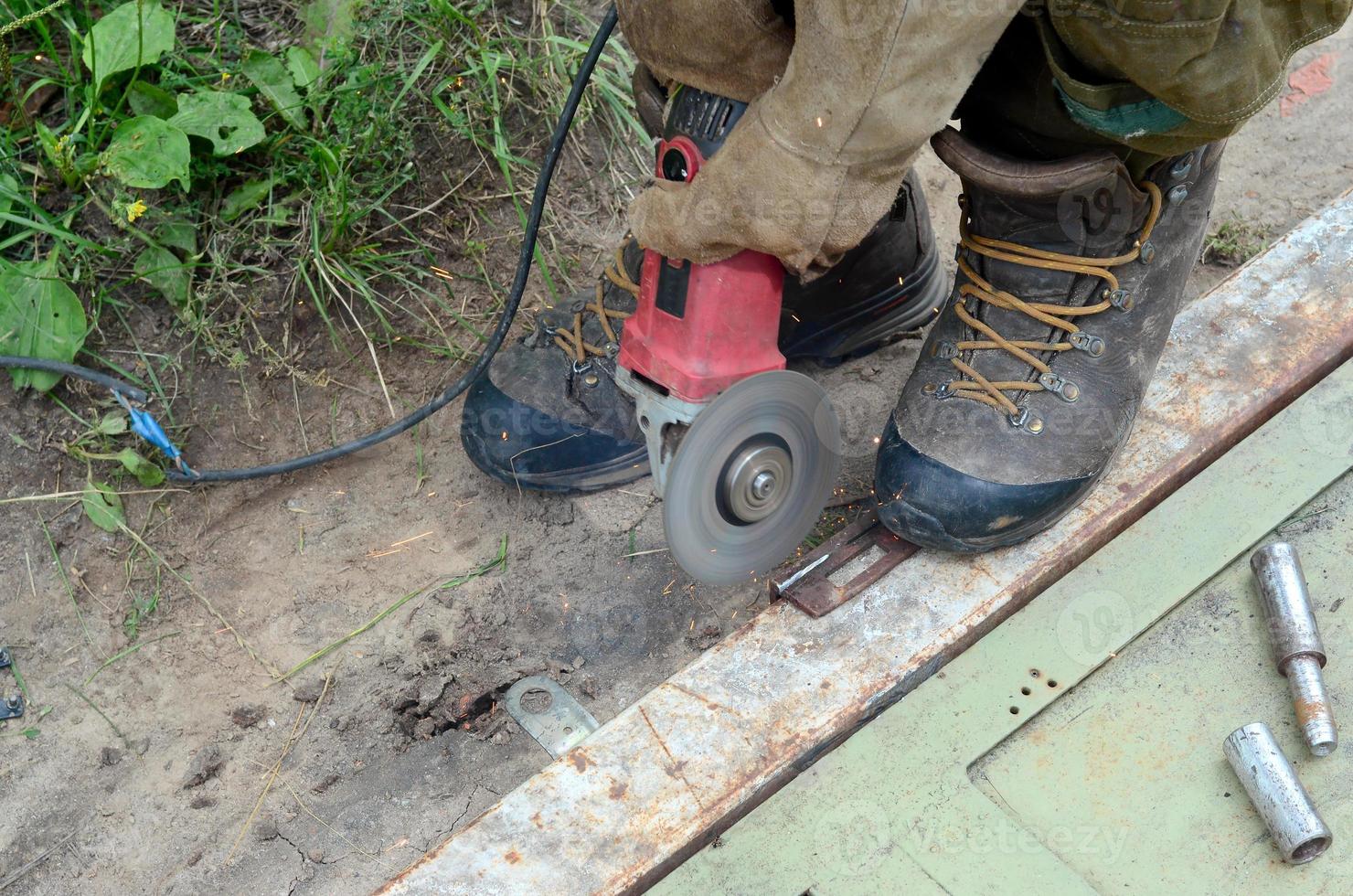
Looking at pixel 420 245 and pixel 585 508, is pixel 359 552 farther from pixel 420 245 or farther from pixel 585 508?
pixel 420 245

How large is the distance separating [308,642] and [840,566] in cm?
98

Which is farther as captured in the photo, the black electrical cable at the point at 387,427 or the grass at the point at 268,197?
the grass at the point at 268,197

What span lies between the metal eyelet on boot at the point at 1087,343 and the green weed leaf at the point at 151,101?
1.91 m

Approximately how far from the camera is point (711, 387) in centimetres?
169

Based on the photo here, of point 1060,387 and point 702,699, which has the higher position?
point 1060,387

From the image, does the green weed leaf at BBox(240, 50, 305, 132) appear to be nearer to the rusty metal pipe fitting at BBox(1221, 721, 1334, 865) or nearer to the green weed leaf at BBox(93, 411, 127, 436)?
the green weed leaf at BBox(93, 411, 127, 436)

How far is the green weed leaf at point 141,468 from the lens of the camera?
2.29 m

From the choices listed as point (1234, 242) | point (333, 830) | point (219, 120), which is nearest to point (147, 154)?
point (219, 120)

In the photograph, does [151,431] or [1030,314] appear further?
[151,431]

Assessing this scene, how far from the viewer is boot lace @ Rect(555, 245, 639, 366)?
6.99ft

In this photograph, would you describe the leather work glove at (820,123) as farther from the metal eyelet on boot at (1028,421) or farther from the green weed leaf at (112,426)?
the green weed leaf at (112,426)

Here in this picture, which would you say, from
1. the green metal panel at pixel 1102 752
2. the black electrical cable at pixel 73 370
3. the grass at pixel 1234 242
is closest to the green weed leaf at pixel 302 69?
the black electrical cable at pixel 73 370

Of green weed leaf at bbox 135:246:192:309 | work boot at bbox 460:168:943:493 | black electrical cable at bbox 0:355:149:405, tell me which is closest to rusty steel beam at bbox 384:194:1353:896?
work boot at bbox 460:168:943:493

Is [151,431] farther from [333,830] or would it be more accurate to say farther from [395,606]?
[333,830]
